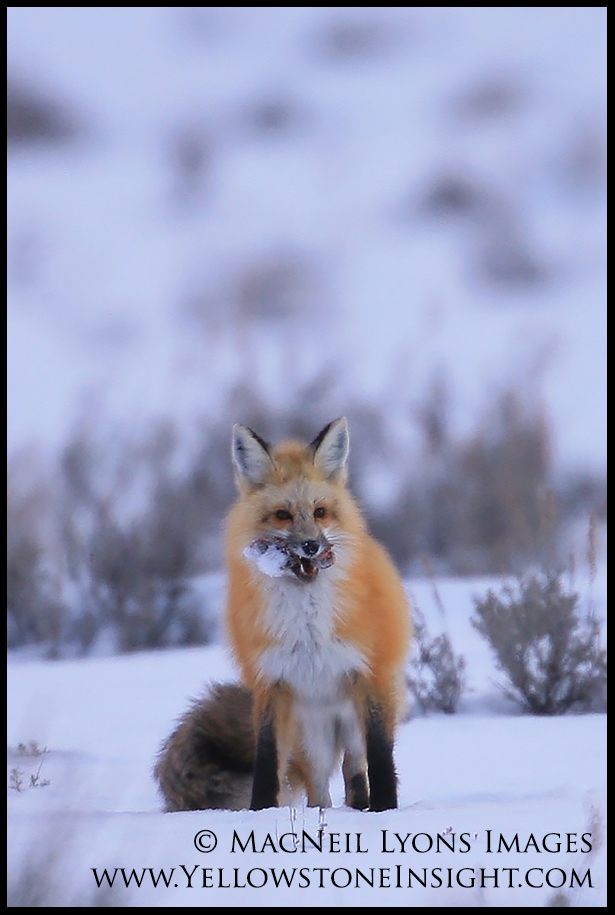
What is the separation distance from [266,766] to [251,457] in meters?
1.22

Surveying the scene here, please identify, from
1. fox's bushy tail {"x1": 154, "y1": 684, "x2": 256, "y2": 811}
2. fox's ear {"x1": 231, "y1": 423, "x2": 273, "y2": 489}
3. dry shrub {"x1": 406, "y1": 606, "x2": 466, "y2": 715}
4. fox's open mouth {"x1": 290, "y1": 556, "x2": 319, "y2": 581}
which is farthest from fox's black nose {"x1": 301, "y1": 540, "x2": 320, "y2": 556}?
dry shrub {"x1": 406, "y1": 606, "x2": 466, "y2": 715}

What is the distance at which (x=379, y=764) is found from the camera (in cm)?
431

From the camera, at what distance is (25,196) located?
712 inches

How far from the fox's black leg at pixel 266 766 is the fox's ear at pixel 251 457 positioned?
92cm

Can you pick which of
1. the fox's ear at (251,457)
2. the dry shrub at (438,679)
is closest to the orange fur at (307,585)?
the fox's ear at (251,457)

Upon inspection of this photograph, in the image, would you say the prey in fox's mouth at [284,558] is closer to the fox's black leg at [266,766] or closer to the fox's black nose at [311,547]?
the fox's black nose at [311,547]

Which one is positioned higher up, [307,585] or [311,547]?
[311,547]

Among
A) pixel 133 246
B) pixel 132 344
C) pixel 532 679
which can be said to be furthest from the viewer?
pixel 133 246

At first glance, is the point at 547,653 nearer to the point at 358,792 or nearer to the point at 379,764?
the point at 358,792

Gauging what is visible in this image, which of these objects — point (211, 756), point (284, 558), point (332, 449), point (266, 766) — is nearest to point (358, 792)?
point (266, 766)

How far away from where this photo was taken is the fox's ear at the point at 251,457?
175 inches

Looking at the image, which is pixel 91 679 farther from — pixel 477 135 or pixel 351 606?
pixel 477 135

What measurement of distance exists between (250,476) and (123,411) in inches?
293

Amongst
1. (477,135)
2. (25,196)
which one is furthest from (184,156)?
(477,135)
